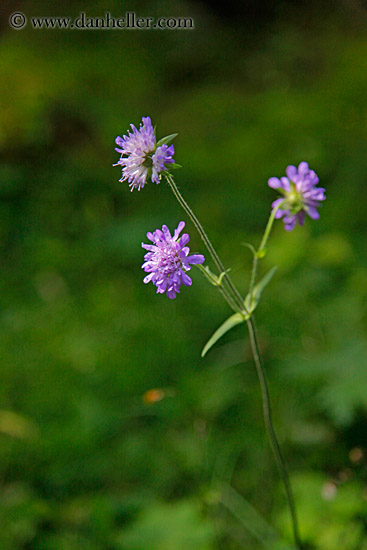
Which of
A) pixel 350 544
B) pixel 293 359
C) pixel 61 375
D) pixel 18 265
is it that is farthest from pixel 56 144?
pixel 350 544

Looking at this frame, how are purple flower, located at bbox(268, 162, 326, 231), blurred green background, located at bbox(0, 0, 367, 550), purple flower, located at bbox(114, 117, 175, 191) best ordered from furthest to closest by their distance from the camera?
blurred green background, located at bbox(0, 0, 367, 550) < purple flower, located at bbox(268, 162, 326, 231) < purple flower, located at bbox(114, 117, 175, 191)

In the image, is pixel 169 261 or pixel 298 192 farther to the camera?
pixel 298 192

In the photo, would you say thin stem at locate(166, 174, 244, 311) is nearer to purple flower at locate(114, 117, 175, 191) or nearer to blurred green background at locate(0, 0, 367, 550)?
purple flower at locate(114, 117, 175, 191)

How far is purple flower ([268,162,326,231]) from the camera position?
1.45 meters

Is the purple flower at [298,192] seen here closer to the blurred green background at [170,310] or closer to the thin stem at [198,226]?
the thin stem at [198,226]

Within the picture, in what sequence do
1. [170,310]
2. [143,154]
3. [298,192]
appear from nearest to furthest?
[143,154] → [298,192] → [170,310]

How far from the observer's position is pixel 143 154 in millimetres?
1242

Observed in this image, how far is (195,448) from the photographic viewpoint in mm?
2084

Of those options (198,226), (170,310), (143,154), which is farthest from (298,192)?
(170,310)

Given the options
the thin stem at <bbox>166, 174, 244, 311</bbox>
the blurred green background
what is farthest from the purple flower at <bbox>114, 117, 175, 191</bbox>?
the blurred green background

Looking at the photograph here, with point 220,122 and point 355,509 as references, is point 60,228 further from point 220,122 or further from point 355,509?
point 355,509

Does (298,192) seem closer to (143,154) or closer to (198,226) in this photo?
(198,226)

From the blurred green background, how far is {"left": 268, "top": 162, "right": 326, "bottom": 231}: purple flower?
68 cm

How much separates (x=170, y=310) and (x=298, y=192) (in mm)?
1378
